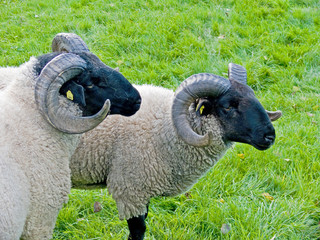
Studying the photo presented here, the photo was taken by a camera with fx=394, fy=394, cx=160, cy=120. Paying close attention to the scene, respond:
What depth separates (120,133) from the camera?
3.48 m

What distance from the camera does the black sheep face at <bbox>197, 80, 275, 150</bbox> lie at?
316 cm

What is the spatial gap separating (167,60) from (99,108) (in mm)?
3468

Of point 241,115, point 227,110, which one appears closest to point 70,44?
point 227,110

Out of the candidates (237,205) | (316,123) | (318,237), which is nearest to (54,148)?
(237,205)

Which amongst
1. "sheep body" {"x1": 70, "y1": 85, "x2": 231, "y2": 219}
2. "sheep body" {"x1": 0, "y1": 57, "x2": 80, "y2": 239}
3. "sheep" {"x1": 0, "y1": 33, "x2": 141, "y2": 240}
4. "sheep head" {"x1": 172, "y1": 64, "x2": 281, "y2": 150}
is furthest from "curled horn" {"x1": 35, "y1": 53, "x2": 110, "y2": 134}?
"sheep head" {"x1": 172, "y1": 64, "x2": 281, "y2": 150}

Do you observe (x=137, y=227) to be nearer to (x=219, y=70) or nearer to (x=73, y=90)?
(x=73, y=90)

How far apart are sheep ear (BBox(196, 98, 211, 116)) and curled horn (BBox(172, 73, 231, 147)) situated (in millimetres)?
79

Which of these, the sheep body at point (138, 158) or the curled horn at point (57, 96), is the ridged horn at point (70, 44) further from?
the sheep body at point (138, 158)

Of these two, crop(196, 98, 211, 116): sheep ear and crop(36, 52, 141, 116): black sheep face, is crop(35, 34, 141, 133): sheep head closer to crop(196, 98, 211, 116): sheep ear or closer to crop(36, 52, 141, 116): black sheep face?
crop(36, 52, 141, 116): black sheep face

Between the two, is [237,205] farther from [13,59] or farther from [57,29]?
[57,29]

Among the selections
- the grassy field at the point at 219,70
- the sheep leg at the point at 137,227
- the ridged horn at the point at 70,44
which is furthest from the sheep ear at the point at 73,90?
the grassy field at the point at 219,70

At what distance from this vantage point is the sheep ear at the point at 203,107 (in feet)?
10.8

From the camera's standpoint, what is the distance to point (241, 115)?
3.21 metres

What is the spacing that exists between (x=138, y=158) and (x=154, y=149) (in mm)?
164
